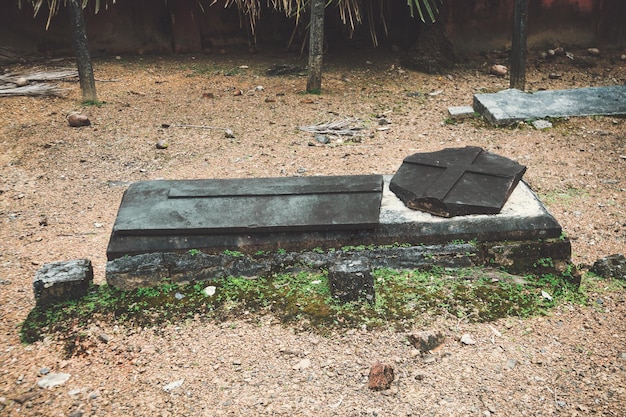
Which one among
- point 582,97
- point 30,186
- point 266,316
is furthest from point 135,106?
point 582,97

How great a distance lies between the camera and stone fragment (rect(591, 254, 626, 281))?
3.28 m

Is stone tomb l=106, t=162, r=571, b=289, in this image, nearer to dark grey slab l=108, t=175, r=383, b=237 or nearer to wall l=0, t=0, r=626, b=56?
dark grey slab l=108, t=175, r=383, b=237

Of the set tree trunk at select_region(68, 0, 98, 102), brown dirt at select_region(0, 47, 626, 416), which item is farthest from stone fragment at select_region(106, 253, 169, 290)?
tree trunk at select_region(68, 0, 98, 102)

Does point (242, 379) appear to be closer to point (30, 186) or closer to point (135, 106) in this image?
point (30, 186)

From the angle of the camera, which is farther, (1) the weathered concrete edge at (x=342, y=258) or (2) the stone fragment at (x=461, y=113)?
(2) the stone fragment at (x=461, y=113)

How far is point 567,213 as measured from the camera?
4164mm

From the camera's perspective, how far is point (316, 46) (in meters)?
6.23

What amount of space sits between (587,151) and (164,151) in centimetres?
359

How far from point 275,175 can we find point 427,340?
2.40 metres

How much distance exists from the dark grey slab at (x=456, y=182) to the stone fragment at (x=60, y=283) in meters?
1.71

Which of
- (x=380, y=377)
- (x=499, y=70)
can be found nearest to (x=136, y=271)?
(x=380, y=377)

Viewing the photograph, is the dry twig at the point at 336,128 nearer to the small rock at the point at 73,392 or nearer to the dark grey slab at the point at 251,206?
the dark grey slab at the point at 251,206

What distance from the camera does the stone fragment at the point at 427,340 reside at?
271cm

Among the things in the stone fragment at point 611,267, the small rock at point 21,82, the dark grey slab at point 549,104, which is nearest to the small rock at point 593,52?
the dark grey slab at point 549,104
